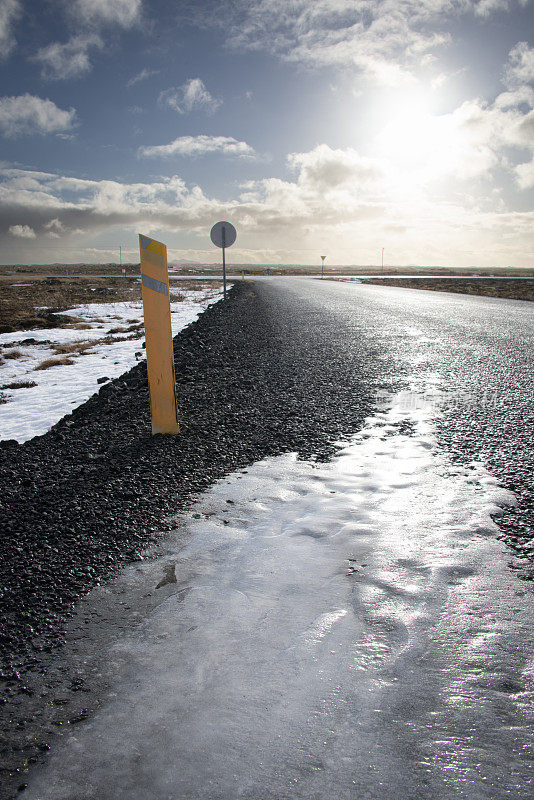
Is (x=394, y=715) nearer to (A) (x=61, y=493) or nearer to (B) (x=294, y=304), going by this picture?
(A) (x=61, y=493)

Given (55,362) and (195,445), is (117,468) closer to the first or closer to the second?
(195,445)

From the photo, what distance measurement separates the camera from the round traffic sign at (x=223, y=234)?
17.1 m

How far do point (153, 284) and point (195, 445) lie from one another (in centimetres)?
134

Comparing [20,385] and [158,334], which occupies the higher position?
[158,334]

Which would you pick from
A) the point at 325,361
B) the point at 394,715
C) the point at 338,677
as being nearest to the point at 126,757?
the point at 338,677

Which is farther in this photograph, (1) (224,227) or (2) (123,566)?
(1) (224,227)

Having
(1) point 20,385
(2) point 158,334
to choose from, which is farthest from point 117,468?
(1) point 20,385

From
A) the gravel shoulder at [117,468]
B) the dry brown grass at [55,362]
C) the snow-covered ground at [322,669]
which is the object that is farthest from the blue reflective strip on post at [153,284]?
the dry brown grass at [55,362]

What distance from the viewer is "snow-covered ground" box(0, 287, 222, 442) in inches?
199

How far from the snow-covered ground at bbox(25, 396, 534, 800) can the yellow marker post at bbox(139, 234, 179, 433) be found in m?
1.38

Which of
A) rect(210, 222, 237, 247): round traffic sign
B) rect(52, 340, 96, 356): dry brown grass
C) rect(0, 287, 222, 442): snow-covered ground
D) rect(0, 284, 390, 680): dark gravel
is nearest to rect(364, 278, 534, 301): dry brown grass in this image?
rect(210, 222, 237, 247): round traffic sign

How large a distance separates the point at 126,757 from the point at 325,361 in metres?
5.91

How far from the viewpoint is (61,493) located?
295cm

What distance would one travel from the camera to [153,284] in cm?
369
